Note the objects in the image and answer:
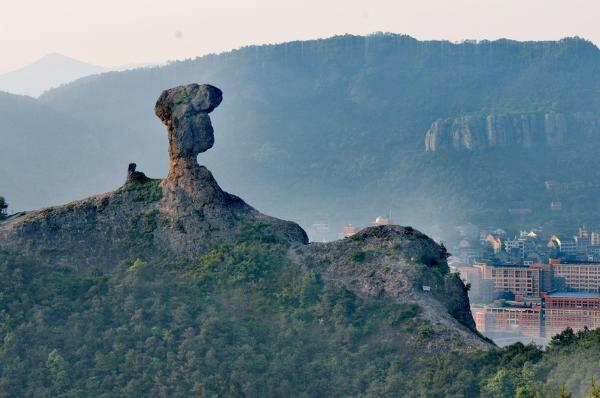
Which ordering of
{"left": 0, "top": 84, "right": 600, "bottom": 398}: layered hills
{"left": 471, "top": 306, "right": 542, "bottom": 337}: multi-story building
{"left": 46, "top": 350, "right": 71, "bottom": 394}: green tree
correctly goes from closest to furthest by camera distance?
1. {"left": 0, "top": 84, "right": 600, "bottom": 398}: layered hills
2. {"left": 46, "top": 350, "right": 71, "bottom": 394}: green tree
3. {"left": 471, "top": 306, "right": 542, "bottom": 337}: multi-story building

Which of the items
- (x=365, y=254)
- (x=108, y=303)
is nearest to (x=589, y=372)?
(x=365, y=254)

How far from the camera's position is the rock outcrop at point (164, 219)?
41.3 m

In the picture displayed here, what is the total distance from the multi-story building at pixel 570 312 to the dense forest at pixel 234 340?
78.7 m

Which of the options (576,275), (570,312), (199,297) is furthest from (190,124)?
(576,275)

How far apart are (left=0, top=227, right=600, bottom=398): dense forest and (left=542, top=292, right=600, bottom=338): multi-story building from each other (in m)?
78.7

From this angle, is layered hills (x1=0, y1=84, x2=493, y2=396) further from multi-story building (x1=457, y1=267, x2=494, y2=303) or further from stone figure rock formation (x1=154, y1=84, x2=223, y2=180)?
multi-story building (x1=457, y1=267, x2=494, y2=303)

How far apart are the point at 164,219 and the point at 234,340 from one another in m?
5.33

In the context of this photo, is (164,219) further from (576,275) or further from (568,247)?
(568,247)

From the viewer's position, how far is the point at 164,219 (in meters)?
41.8

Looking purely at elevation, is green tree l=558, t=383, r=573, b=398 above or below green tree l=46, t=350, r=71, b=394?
below

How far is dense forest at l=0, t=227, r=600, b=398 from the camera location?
35.1m

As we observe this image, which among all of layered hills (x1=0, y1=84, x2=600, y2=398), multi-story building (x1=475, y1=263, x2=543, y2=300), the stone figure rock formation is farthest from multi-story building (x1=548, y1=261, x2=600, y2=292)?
layered hills (x1=0, y1=84, x2=600, y2=398)

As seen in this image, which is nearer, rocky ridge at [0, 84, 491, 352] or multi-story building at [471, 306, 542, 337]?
rocky ridge at [0, 84, 491, 352]

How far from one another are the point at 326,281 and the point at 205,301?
9.49ft
